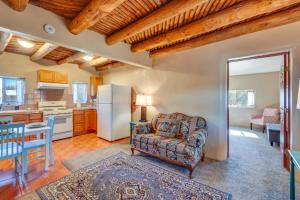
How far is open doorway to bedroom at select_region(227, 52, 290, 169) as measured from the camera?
3536mm

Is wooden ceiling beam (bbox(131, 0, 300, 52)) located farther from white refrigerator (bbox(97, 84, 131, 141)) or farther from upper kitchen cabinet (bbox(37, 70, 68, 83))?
upper kitchen cabinet (bbox(37, 70, 68, 83))

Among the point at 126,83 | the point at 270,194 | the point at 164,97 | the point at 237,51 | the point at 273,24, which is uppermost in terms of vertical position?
the point at 273,24

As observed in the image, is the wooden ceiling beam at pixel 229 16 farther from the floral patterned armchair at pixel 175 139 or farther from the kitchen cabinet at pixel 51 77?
the kitchen cabinet at pixel 51 77

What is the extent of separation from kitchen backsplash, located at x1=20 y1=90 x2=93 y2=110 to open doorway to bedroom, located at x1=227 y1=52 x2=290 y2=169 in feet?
17.2

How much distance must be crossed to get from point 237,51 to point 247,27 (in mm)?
465

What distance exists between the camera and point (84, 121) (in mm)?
4844

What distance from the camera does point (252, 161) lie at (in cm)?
278

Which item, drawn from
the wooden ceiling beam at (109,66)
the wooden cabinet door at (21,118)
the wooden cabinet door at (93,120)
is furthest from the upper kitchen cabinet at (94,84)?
the wooden cabinet door at (21,118)

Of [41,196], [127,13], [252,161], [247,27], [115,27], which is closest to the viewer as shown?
[41,196]

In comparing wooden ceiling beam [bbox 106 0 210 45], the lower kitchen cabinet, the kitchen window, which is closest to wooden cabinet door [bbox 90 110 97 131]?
the lower kitchen cabinet

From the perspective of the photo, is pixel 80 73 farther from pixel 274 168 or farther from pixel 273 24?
pixel 274 168

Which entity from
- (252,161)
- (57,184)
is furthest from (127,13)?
(252,161)

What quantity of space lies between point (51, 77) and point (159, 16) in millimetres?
4081

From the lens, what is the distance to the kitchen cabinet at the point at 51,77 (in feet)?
13.8
